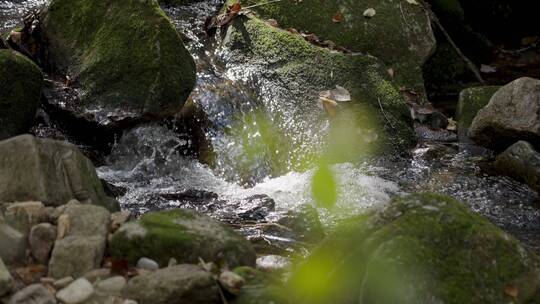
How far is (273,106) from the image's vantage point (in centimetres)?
650

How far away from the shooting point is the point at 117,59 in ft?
18.6

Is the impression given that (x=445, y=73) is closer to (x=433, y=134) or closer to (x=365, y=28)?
(x=365, y=28)

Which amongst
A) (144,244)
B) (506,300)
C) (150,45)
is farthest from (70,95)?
(506,300)

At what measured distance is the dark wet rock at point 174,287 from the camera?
280 cm

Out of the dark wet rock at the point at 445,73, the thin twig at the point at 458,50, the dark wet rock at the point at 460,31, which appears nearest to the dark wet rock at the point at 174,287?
the dark wet rock at the point at 445,73

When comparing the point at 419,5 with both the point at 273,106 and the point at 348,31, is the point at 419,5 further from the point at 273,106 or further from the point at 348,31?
the point at 273,106

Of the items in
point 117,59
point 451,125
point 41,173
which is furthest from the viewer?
point 451,125

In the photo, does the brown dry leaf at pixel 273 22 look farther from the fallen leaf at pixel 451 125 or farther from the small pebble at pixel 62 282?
the small pebble at pixel 62 282

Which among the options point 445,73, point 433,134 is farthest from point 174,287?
point 445,73

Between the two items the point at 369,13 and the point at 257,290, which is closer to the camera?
the point at 257,290

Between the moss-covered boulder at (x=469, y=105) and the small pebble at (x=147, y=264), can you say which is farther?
the moss-covered boulder at (x=469, y=105)

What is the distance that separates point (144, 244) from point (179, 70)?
2.78m

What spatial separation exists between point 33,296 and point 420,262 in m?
1.61

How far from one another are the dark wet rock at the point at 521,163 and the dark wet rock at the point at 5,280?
15.0 ft
